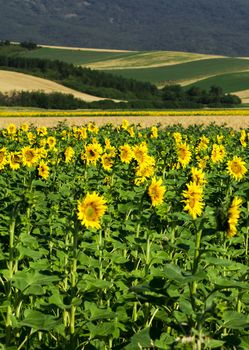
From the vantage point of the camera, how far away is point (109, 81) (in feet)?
337

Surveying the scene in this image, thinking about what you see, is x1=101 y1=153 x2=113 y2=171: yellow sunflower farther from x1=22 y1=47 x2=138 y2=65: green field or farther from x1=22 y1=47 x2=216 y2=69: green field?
x1=22 y1=47 x2=216 y2=69: green field

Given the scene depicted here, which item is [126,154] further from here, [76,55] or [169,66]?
[76,55]

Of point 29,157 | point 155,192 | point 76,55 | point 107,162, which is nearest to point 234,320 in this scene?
point 155,192

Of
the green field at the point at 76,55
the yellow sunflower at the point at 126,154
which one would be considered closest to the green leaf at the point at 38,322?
the yellow sunflower at the point at 126,154

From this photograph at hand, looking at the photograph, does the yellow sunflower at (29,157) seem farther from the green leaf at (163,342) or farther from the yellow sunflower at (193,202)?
the green leaf at (163,342)

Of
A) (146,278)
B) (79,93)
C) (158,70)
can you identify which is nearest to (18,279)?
(146,278)

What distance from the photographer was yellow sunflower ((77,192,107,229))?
520cm

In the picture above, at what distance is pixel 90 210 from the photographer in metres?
5.27

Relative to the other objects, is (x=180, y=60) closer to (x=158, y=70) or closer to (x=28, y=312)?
(x=158, y=70)

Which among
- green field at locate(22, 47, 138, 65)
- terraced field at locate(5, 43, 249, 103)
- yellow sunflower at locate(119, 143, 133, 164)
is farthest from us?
green field at locate(22, 47, 138, 65)

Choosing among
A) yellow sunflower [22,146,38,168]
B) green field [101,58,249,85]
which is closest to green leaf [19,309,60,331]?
yellow sunflower [22,146,38,168]

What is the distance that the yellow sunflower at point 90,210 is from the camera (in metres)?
5.20

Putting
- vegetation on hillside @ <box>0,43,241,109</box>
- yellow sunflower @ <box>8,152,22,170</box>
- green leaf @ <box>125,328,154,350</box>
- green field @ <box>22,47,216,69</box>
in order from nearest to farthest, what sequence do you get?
1. green leaf @ <box>125,328,154,350</box>
2. yellow sunflower @ <box>8,152,22,170</box>
3. vegetation on hillside @ <box>0,43,241,109</box>
4. green field @ <box>22,47,216,69</box>

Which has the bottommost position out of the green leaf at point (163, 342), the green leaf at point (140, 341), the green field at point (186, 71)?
the green leaf at point (163, 342)
